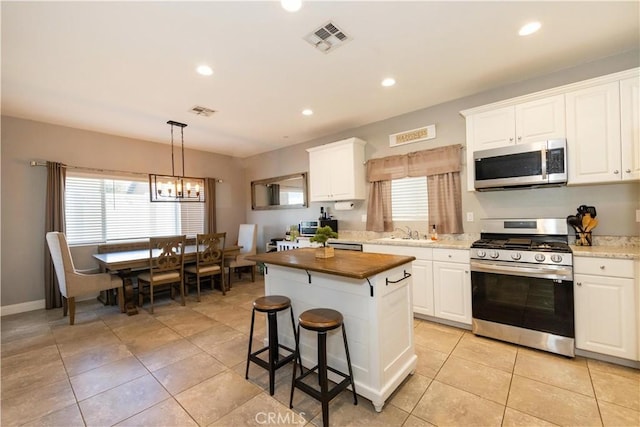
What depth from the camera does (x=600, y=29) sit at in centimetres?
220

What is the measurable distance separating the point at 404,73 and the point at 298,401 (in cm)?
310

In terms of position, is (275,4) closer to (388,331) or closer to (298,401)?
(388,331)

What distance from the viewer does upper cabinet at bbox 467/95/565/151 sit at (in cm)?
Result: 264

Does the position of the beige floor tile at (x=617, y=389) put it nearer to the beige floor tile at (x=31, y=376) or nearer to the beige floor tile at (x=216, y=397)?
the beige floor tile at (x=216, y=397)

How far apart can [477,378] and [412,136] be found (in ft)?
9.62

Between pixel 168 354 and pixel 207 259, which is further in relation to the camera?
pixel 207 259

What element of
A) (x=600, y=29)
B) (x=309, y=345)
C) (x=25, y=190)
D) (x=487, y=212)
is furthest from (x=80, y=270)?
(x=600, y=29)

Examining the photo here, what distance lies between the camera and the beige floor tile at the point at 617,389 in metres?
1.84

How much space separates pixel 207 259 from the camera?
14.7ft

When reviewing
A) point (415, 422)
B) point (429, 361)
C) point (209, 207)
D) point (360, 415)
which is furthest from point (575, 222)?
point (209, 207)

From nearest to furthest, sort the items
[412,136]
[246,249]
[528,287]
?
[528,287]
[412,136]
[246,249]

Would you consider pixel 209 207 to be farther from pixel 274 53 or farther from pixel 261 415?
pixel 261 415

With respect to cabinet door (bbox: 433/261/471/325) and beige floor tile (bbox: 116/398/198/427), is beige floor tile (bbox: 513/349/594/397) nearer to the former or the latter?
cabinet door (bbox: 433/261/471/325)

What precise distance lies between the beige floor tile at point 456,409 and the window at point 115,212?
518cm
